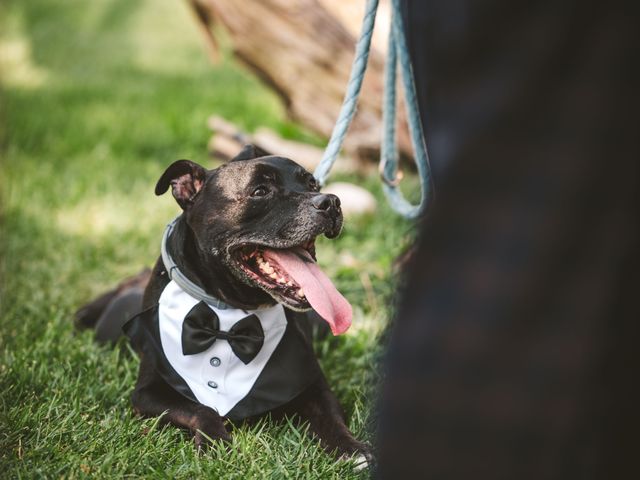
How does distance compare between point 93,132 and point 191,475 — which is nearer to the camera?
point 191,475

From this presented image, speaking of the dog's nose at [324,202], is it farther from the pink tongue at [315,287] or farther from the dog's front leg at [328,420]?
the dog's front leg at [328,420]

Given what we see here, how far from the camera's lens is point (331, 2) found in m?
5.71

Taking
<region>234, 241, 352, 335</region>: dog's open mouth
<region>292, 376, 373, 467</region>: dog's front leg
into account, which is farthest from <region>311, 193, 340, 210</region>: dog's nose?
<region>292, 376, 373, 467</region>: dog's front leg

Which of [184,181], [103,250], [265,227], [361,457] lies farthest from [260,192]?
[103,250]

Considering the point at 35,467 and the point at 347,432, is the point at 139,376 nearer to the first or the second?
the point at 35,467

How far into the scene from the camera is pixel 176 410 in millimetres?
2688

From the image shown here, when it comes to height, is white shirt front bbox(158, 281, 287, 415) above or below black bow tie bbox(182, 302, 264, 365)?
below

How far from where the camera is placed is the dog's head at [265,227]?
8.70 feet

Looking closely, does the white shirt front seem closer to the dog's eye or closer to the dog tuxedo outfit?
the dog tuxedo outfit

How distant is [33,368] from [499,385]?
Result: 214cm

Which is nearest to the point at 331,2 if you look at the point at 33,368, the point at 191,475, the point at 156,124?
the point at 156,124

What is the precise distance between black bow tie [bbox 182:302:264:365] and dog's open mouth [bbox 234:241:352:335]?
0.48ft

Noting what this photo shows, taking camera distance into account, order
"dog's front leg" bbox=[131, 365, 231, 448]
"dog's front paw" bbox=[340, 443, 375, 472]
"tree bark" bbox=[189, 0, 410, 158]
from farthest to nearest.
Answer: "tree bark" bbox=[189, 0, 410, 158] < "dog's front leg" bbox=[131, 365, 231, 448] < "dog's front paw" bbox=[340, 443, 375, 472]

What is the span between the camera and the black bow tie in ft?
8.68
